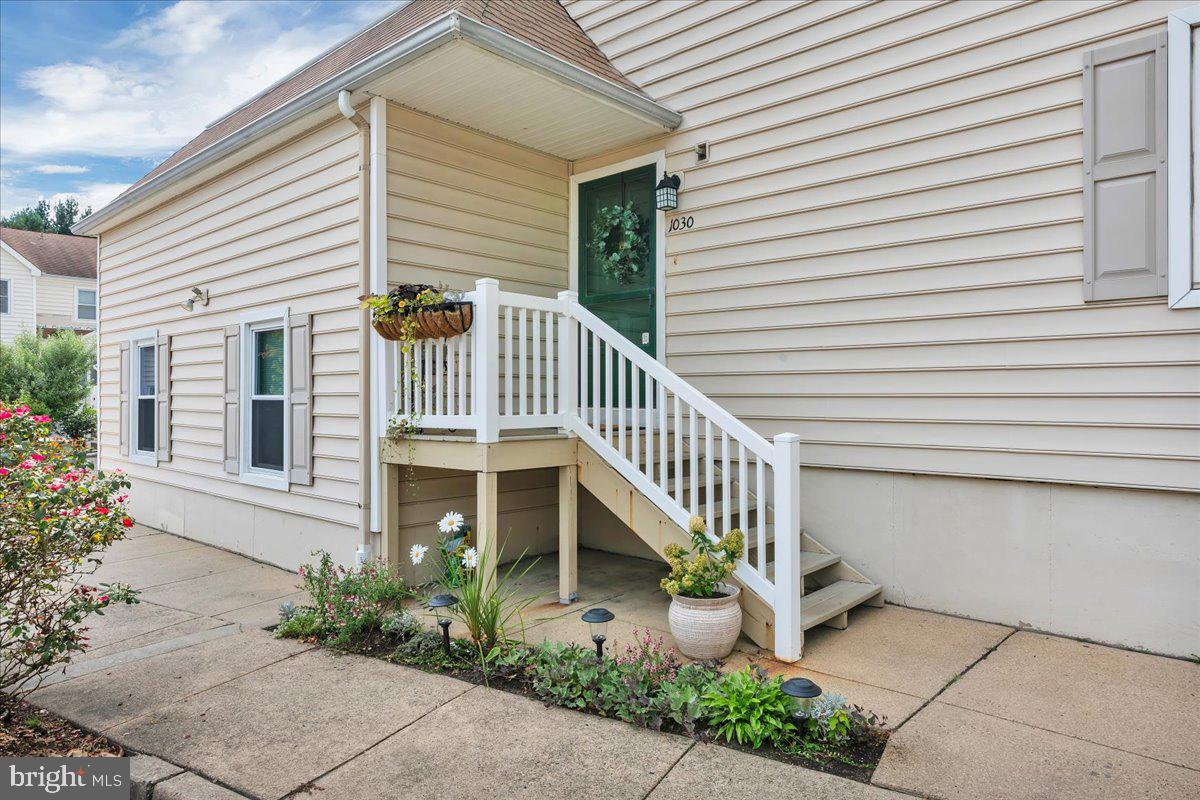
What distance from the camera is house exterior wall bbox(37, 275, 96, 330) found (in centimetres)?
2081

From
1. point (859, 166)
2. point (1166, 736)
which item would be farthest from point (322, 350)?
point (1166, 736)

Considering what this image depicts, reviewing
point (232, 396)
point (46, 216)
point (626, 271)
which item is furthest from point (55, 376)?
point (46, 216)

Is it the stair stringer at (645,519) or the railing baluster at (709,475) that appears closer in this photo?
the stair stringer at (645,519)

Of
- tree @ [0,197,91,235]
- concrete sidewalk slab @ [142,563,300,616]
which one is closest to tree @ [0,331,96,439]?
concrete sidewalk slab @ [142,563,300,616]

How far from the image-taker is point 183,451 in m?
7.02

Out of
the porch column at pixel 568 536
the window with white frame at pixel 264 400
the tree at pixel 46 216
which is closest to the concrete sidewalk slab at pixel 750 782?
the porch column at pixel 568 536

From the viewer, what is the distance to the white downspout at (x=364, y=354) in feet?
15.8

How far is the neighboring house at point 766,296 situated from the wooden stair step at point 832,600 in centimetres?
3

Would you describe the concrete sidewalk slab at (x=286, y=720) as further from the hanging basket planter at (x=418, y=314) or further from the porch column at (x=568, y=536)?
the hanging basket planter at (x=418, y=314)

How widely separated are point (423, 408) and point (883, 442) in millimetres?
3047

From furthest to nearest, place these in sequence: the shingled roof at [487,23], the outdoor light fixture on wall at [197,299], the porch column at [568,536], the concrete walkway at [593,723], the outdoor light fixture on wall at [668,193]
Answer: the outdoor light fixture on wall at [197,299] < the outdoor light fixture on wall at [668,193] < the shingled roof at [487,23] < the porch column at [568,536] < the concrete walkway at [593,723]

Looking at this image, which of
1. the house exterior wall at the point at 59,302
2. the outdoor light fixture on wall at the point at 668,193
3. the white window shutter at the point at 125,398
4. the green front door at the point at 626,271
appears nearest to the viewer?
the outdoor light fixture on wall at the point at 668,193

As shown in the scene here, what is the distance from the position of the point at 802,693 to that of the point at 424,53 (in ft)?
12.9

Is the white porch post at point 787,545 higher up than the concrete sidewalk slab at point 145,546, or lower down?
higher up
